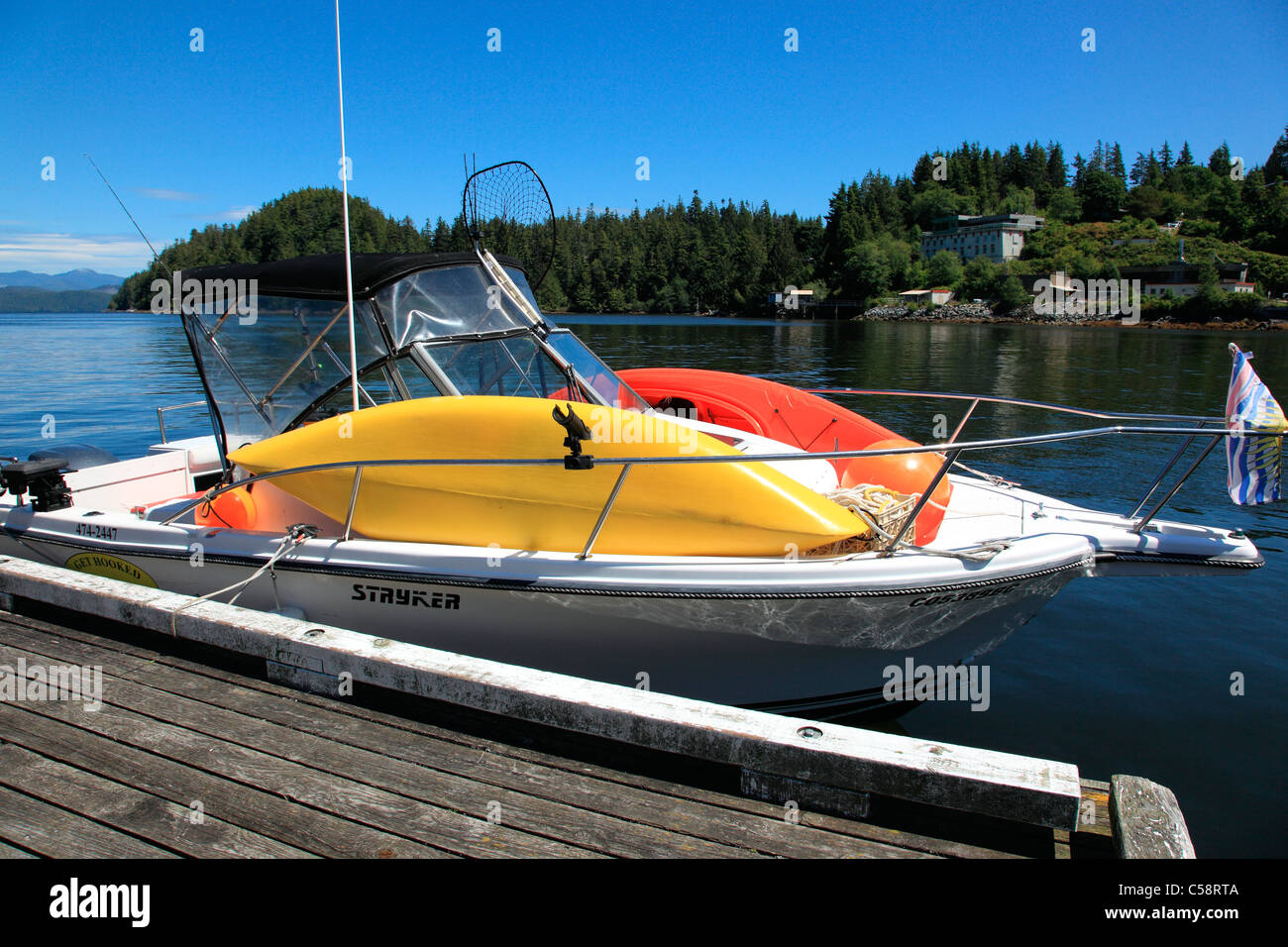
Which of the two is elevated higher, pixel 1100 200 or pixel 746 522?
pixel 1100 200

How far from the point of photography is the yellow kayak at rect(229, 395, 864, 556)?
435 centimetres

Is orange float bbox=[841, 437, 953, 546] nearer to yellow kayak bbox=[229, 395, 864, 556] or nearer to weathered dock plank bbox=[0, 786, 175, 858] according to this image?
yellow kayak bbox=[229, 395, 864, 556]

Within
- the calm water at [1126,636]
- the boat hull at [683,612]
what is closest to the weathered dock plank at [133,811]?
the boat hull at [683,612]

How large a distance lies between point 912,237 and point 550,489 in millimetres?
155860

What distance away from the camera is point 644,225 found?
538 feet

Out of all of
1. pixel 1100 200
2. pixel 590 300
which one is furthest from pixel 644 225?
pixel 1100 200

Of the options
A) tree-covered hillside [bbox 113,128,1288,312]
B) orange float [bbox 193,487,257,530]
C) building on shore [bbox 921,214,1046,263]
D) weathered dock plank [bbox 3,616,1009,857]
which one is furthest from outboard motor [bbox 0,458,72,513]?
building on shore [bbox 921,214,1046,263]

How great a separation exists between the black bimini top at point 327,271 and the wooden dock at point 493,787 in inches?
103

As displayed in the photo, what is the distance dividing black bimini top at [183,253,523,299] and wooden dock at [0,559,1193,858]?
262 cm

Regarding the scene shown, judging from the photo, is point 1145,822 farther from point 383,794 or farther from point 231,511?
point 231,511

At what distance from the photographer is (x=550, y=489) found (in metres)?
4.48
